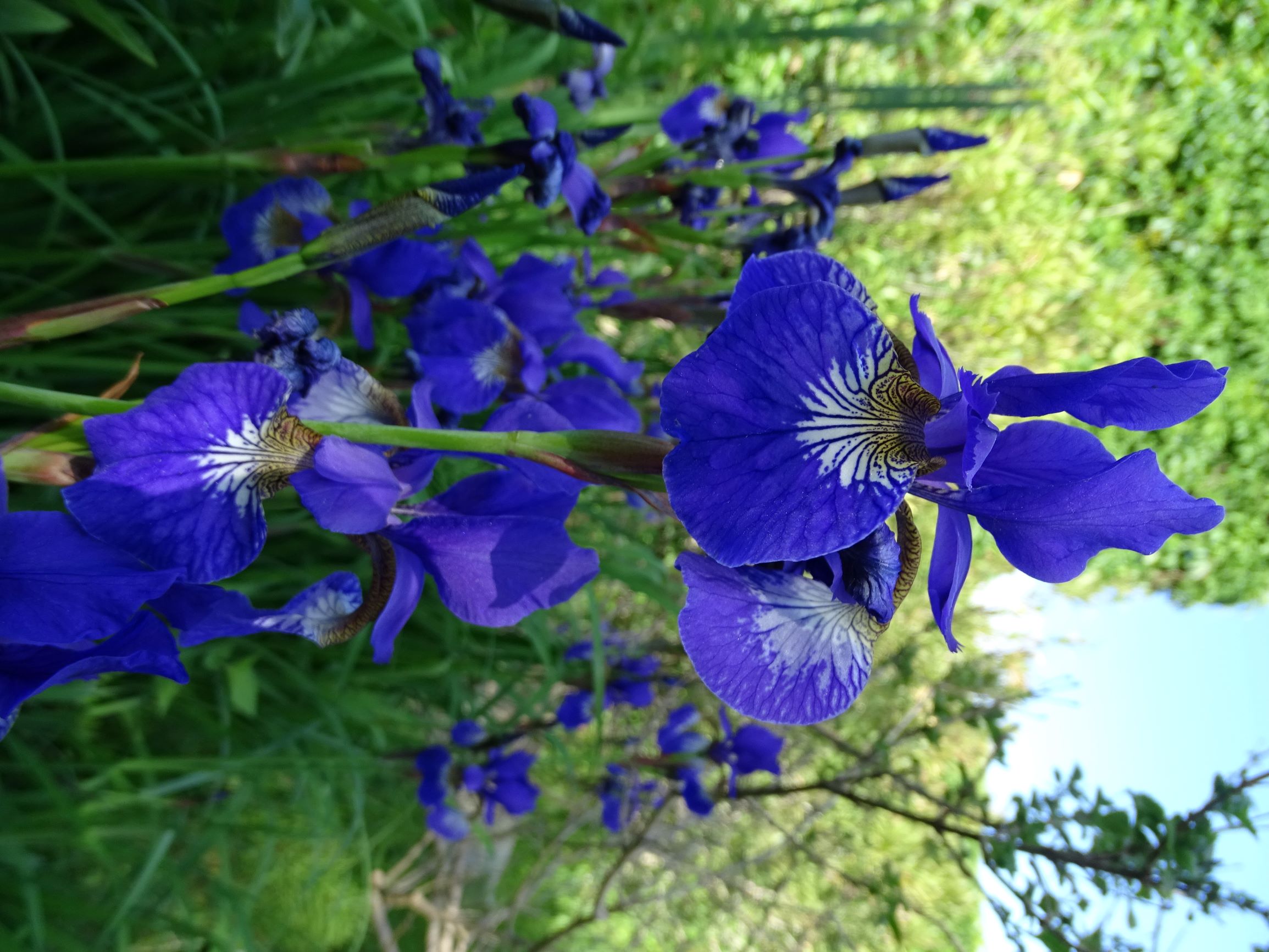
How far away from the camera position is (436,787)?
6.21 ft

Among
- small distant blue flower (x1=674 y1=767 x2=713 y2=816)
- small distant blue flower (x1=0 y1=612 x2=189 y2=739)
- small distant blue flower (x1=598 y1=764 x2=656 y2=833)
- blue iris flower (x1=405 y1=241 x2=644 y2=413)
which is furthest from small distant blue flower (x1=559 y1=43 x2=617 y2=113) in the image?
small distant blue flower (x1=598 y1=764 x2=656 y2=833)

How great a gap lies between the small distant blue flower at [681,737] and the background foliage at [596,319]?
34 centimetres

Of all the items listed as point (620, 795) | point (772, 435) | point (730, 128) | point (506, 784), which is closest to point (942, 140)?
point (730, 128)

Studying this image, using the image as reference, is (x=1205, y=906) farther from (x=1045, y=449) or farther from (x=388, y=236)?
(x=388, y=236)

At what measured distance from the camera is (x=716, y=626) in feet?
2.09

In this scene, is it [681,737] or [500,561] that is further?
[681,737]

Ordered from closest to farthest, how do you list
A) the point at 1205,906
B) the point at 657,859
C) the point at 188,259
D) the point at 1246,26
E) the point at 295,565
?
1. the point at 1205,906
2. the point at 188,259
3. the point at 295,565
4. the point at 657,859
5. the point at 1246,26

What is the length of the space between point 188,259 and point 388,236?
34.7 inches

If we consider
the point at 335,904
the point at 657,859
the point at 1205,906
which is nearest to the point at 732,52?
the point at 1205,906

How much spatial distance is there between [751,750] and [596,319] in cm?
137

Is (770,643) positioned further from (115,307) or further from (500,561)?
(115,307)

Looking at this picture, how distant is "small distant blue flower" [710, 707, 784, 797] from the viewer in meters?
1.92

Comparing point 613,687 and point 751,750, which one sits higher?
point 751,750

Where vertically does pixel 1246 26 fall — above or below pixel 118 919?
above
